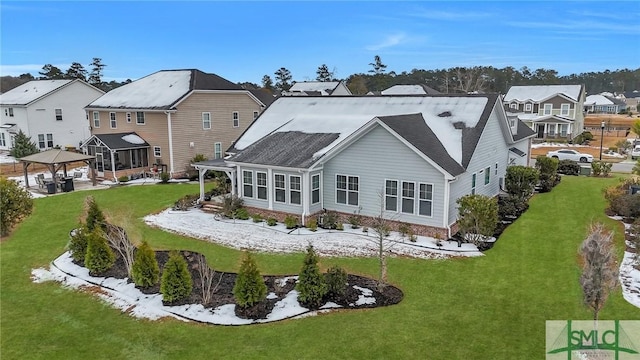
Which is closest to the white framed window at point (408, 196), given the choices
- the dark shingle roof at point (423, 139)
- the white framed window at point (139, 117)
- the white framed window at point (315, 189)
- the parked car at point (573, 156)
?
the dark shingle roof at point (423, 139)

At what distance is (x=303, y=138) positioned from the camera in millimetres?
22531

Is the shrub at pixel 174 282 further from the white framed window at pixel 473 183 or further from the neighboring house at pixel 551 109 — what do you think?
the neighboring house at pixel 551 109

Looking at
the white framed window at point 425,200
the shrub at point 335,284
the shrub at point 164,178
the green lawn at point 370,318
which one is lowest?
the green lawn at point 370,318

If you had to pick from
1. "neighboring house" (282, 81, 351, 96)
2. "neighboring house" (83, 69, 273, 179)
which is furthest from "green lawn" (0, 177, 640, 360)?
"neighboring house" (282, 81, 351, 96)

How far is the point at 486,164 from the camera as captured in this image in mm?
22109

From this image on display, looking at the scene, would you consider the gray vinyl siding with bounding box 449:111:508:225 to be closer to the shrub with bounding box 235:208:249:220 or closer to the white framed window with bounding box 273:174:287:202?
the white framed window with bounding box 273:174:287:202

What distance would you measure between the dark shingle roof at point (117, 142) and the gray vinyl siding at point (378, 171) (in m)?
17.6

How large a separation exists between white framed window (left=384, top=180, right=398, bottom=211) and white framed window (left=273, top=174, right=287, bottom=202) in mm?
4537

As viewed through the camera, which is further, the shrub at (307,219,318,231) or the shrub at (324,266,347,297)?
the shrub at (307,219,318,231)

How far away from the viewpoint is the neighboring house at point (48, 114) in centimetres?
4259

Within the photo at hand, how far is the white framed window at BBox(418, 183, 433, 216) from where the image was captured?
18.0 m

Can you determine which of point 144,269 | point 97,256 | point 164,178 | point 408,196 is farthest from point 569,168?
point 97,256

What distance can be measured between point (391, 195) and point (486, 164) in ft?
20.0

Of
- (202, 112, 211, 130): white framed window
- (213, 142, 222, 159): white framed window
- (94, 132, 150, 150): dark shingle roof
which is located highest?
(202, 112, 211, 130): white framed window
